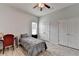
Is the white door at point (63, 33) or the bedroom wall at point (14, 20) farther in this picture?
the white door at point (63, 33)

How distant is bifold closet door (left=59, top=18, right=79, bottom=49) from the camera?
3.61 metres

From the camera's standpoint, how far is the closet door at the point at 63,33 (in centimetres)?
406

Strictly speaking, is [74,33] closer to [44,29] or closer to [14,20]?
[44,29]

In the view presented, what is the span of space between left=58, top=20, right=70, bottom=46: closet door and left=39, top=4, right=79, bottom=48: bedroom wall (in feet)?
0.24

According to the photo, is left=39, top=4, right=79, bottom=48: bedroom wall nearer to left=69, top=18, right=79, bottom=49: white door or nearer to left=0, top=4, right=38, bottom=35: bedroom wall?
left=69, top=18, right=79, bottom=49: white door

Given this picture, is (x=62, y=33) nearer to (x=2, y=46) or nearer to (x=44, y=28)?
(x=44, y=28)

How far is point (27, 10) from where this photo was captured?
14.0 ft

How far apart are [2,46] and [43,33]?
2.77m

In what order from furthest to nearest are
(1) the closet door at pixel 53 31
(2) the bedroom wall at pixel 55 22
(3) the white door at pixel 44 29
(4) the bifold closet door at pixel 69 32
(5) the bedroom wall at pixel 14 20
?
1. (3) the white door at pixel 44 29
2. (1) the closet door at pixel 53 31
3. (2) the bedroom wall at pixel 55 22
4. (4) the bifold closet door at pixel 69 32
5. (5) the bedroom wall at pixel 14 20

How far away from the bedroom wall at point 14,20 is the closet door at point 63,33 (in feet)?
4.69

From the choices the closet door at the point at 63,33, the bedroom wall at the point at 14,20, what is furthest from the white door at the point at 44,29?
the closet door at the point at 63,33

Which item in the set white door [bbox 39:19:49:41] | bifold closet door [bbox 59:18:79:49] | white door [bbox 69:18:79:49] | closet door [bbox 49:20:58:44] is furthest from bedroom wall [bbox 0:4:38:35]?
white door [bbox 69:18:79:49]

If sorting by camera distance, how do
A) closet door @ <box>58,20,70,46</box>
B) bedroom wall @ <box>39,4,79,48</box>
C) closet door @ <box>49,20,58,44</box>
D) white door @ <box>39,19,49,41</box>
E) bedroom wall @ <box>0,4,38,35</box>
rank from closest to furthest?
1. bedroom wall @ <box>0,4,38,35</box>
2. bedroom wall @ <box>39,4,79,48</box>
3. closet door @ <box>58,20,70,46</box>
4. closet door @ <box>49,20,58,44</box>
5. white door @ <box>39,19,49,41</box>

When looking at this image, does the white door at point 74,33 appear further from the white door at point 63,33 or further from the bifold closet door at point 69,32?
the white door at point 63,33
